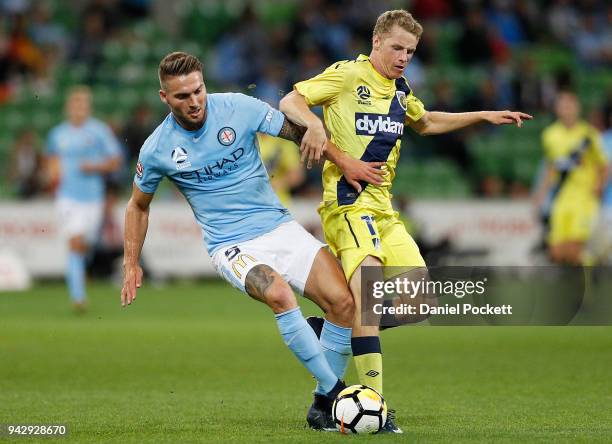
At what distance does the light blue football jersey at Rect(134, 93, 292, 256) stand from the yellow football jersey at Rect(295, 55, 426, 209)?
0.39 meters

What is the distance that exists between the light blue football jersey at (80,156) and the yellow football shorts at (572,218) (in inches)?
203

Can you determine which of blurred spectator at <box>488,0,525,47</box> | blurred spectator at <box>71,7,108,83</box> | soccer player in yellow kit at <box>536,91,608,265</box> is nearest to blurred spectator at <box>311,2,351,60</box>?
blurred spectator at <box>488,0,525,47</box>

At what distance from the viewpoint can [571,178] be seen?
14016 mm

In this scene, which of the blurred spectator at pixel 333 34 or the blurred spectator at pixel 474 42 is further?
the blurred spectator at pixel 474 42

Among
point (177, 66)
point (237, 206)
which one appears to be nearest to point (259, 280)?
point (237, 206)

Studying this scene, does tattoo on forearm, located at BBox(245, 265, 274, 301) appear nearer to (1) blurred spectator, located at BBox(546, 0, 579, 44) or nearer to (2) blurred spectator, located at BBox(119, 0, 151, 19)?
(2) blurred spectator, located at BBox(119, 0, 151, 19)

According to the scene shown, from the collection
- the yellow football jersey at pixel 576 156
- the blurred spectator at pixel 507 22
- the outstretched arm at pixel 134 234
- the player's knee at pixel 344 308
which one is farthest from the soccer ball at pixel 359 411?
the blurred spectator at pixel 507 22

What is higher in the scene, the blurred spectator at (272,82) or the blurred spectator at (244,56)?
the blurred spectator at (244,56)

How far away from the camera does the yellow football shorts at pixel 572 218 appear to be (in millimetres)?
14000

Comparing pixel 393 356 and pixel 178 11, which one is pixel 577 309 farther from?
pixel 178 11

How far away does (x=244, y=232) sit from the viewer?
699 cm

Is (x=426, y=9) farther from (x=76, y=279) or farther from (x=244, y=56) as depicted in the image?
(x=76, y=279)

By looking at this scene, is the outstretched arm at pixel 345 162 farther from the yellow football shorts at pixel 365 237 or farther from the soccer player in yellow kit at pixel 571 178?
the soccer player in yellow kit at pixel 571 178

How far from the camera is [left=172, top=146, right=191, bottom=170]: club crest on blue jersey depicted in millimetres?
6922
